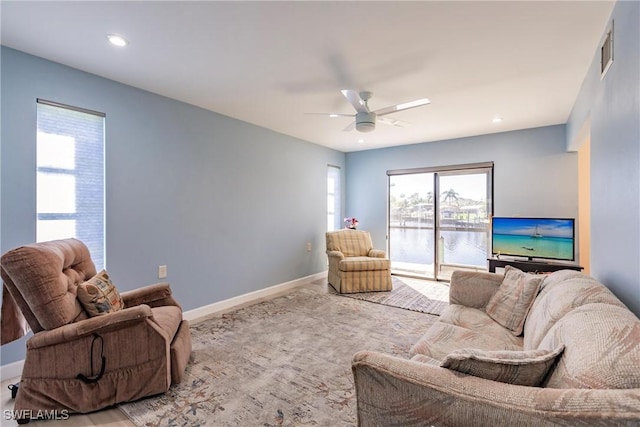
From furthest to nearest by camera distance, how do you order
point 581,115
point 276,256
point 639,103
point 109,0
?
point 276,256 < point 581,115 < point 109,0 < point 639,103

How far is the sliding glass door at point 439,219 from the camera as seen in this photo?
4.79 m

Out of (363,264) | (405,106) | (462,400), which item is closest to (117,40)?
(405,106)

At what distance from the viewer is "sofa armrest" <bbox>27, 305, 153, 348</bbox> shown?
1.74 meters

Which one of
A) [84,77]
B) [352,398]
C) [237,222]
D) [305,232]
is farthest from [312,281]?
[84,77]

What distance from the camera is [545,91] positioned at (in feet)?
9.87

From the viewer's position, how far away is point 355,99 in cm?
287

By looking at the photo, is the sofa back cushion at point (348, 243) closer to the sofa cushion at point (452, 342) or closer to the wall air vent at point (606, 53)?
the sofa cushion at point (452, 342)

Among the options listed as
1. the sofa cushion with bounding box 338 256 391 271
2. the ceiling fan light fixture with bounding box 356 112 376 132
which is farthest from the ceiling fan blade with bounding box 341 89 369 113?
the sofa cushion with bounding box 338 256 391 271

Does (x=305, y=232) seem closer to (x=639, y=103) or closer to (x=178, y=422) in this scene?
(x=178, y=422)

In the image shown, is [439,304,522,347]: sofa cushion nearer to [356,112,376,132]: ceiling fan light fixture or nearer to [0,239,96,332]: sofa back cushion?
[356,112,376,132]: ceiling fan light fixture

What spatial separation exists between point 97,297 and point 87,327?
0.80ft

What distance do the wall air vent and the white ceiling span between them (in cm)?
12

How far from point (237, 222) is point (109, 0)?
2.65 meters

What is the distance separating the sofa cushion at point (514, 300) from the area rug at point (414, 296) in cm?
139
